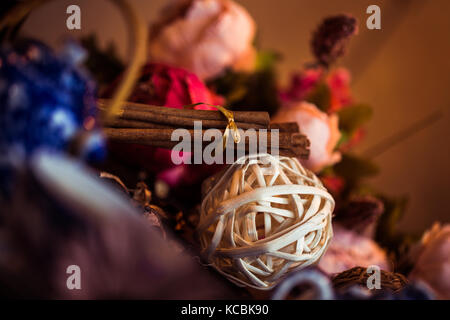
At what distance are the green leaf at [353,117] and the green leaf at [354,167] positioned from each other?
66 mm

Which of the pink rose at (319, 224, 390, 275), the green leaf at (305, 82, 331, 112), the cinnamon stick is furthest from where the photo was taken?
the green leaf at (305, 82, 331, 112)

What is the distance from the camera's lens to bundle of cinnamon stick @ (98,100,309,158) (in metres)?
0.37

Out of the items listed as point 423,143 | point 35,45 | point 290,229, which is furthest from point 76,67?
point 423,143

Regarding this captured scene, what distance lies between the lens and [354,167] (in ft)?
2.04

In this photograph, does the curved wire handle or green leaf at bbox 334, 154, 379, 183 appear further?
green leaf at bbox 334, 154, 379, 183

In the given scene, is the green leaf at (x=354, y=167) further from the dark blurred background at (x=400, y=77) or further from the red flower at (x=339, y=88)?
the dark blurred background at (x=400, y=77)

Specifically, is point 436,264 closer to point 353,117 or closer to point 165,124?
point 353,117

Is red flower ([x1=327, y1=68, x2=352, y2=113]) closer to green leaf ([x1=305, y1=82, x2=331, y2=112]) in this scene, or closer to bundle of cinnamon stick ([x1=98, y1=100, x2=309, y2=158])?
green leaf ([x1=305, y1=82, x2=331, y2=112])

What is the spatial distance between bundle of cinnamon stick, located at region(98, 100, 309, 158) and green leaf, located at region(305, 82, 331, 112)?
199mm

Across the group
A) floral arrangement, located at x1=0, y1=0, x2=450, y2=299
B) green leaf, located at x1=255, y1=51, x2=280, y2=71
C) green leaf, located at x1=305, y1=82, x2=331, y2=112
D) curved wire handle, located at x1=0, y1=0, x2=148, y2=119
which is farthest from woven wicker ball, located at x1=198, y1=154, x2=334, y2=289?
green leaf, located at x1=255, y1=51, x2=280, y2=71

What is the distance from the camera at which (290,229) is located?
33cm

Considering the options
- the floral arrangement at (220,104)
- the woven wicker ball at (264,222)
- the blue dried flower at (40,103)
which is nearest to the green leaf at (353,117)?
the floral arrangement at (220,104)

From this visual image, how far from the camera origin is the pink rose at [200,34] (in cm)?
57

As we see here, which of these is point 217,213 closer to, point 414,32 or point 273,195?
point 273,195
